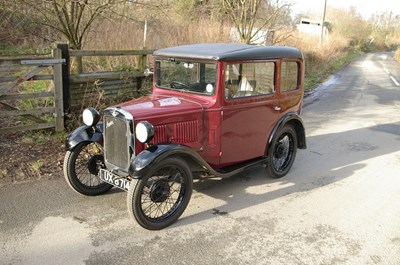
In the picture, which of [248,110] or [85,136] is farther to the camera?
[248,110]

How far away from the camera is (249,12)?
1327 centimetres

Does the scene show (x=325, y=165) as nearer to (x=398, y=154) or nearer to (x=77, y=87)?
(x=398, y=154)

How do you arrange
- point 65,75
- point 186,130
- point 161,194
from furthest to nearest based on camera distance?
point 65,75 → point 186,130 → point 161,194

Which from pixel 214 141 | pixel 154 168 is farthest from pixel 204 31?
pixel 154 168

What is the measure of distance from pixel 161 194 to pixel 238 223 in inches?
35.8


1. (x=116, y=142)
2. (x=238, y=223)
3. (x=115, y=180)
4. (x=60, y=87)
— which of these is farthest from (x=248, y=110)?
(x=60, y=87)

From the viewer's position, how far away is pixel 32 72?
6078 mm

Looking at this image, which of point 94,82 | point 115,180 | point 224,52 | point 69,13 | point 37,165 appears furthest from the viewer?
point 69,13

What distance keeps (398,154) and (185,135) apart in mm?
4526

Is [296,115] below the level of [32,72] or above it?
below

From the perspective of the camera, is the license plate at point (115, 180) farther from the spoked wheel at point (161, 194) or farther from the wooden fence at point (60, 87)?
the wooden fence at point (60, 87)

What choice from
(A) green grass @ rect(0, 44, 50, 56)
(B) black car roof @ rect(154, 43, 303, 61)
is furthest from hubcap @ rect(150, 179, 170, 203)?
(A) green grass @ rect(0, 44, 50, 56)

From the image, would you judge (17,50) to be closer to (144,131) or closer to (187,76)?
(187,76)

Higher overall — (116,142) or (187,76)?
(187,76)
